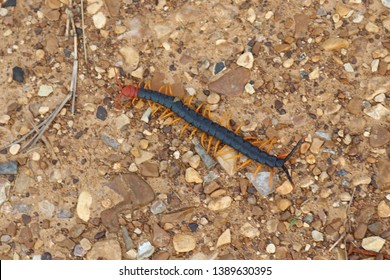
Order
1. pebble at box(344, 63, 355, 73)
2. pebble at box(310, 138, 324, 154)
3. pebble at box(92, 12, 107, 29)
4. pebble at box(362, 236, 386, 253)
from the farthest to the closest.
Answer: pebble at box(92, 12, 107, 29) < pebble at box(344, 63, 355, 73) < pebble at box(310, 138, 324, 154) < pebble at box(362, 236, 386, 253)

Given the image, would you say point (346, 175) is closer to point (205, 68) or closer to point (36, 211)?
point (205, 68)

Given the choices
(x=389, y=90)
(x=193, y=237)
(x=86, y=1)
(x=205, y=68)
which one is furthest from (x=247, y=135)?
(x=86, y=1)

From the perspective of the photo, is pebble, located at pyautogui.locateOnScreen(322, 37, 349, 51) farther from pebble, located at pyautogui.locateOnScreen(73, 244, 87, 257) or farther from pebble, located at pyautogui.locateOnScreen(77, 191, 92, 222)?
pebble, located at pyautogui.locateOnScreen(73, 244, 87, 257)

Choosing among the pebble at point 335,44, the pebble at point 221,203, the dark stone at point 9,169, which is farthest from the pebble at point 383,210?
the dark stone at point 9,169

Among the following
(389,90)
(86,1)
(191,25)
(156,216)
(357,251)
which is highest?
(86,1)

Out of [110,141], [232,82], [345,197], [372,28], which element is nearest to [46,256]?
[110,141]

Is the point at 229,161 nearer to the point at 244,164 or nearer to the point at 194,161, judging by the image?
the point at 244,164

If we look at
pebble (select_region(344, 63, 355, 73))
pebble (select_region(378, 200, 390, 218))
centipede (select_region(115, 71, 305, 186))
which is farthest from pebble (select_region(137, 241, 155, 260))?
pebble (select_region(344, 63, 355, 73))
